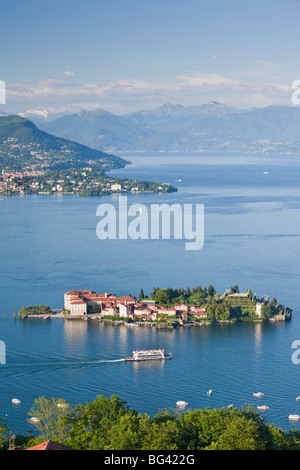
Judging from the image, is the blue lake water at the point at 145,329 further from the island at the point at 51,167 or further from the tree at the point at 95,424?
the island at the point at 51,167

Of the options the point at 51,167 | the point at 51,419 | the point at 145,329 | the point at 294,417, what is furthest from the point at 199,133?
the point at 51,419

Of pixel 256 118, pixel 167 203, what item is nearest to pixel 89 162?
pixel 167 203

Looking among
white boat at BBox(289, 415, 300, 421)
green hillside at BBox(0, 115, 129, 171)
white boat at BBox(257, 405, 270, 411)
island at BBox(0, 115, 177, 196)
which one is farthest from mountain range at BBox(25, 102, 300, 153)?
white boat at BBox(289, 415, 300, 421)

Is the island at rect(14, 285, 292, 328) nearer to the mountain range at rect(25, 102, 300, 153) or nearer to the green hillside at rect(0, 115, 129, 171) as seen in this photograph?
the green hillside at rect(0, 115, 129, 171)

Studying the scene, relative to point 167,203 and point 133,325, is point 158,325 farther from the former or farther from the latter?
point 167,203

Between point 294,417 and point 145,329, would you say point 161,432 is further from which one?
point 145,329

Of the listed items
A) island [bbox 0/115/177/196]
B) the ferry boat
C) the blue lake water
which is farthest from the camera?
island [bbox 0/115/177/196]
